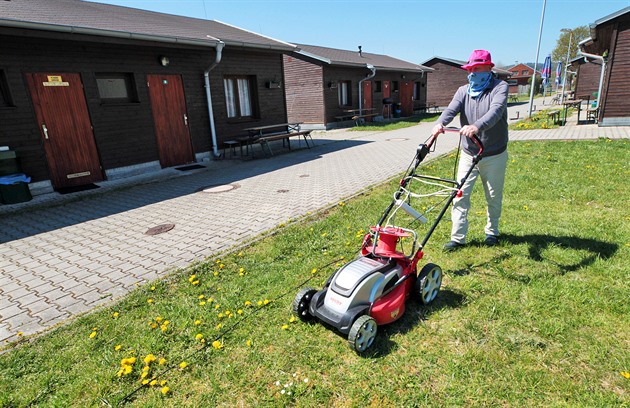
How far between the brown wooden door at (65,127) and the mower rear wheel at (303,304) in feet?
26.4

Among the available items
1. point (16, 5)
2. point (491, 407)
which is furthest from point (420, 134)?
point (491, 407)

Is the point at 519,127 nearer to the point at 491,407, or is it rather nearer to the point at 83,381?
the point at 491,407

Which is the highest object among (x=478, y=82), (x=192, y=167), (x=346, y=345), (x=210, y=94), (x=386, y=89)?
(x=386, y=89)

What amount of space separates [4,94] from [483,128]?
9378mm

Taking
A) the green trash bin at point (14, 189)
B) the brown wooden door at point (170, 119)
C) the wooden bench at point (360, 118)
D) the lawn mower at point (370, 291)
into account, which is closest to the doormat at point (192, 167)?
the brown wooden door at point (170, 119)

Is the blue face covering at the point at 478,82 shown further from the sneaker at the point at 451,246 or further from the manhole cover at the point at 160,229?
the manhole cover at the point at 160,229

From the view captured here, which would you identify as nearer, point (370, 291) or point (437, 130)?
point (370, 291)

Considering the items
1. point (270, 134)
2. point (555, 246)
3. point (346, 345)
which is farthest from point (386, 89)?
point (346, 345)

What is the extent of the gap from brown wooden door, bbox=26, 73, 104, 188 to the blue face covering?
8.83 meters

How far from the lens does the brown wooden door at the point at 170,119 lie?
34.2ft

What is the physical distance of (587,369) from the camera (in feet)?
8.48

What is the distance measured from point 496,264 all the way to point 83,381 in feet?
13.1

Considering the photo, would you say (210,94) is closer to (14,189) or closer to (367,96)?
(14,189)

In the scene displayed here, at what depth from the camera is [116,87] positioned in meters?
9.69
